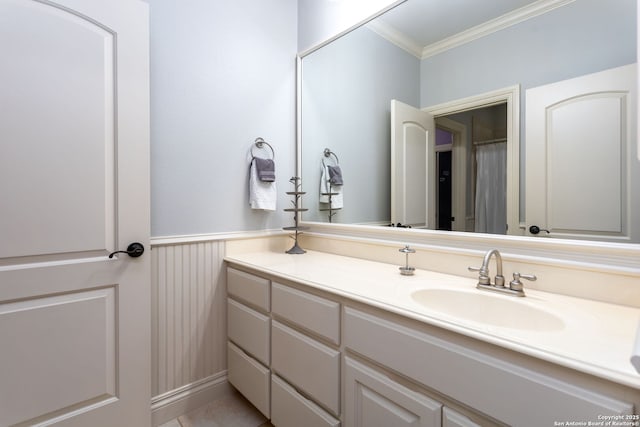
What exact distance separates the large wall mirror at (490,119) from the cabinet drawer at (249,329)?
793mm

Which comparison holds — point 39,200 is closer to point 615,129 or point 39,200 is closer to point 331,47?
point 331,47

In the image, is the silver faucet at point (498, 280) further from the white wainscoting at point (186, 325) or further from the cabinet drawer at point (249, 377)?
the white wainscoting at point (186, 325)

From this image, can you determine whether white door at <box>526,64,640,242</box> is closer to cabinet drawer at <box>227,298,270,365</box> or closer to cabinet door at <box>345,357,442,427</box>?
cabinet door at <box>345,357,442,427</box>

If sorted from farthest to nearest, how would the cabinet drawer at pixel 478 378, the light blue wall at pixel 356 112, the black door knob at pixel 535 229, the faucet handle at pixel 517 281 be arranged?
the light blue wall at pixel 356 112, the black door knob at pixel 535 229, the faucet handle at pixel 517 281, the cabinet drawer at pixel 478 378

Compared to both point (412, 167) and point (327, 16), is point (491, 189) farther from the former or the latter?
point (327, 16)

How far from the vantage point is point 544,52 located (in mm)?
1130

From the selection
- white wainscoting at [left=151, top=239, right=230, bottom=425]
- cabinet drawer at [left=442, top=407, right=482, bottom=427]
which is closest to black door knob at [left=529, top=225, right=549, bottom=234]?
cabinet drawer at [left=442, top=407, right=482, bottom=427]

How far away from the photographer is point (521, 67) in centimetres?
119

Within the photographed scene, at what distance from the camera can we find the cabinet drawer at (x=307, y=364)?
3.54ft

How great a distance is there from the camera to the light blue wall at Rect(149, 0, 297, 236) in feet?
5.05

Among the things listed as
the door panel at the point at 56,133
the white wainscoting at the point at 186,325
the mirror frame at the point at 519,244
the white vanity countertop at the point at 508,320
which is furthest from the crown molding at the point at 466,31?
the white wainscoting at the point at 186,325

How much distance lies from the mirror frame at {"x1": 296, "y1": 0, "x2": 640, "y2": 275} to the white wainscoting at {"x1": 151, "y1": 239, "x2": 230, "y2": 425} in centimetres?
81

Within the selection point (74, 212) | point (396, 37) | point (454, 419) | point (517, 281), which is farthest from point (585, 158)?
point (74, 212)

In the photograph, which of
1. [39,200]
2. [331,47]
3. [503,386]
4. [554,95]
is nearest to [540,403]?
[503,386]
